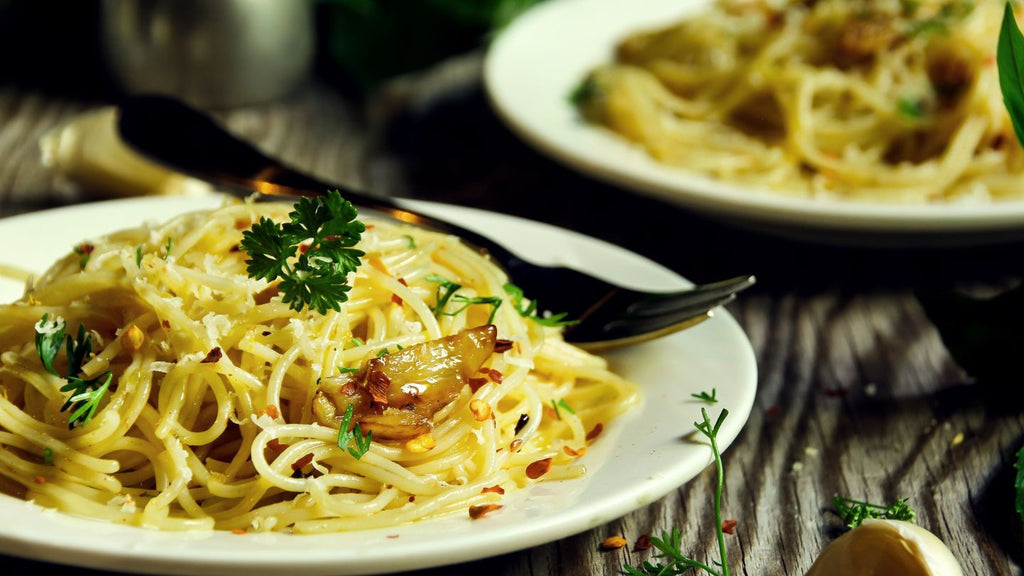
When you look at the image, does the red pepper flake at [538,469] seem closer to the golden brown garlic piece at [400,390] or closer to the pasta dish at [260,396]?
the pasta dish at [260,396]

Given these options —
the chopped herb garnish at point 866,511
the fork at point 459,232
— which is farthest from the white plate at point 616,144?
the chopped herb garnish at point 866,511

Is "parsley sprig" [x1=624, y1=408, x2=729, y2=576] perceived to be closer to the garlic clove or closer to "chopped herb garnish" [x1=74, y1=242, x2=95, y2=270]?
the garlic clove

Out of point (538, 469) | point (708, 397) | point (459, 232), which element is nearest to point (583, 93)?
point (459, 232)

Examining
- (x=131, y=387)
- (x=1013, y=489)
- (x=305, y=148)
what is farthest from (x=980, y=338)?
(x=305, y=148)

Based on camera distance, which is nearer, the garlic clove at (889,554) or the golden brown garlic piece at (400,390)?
the garlic clove at (889,554)

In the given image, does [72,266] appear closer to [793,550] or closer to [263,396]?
[263,396]

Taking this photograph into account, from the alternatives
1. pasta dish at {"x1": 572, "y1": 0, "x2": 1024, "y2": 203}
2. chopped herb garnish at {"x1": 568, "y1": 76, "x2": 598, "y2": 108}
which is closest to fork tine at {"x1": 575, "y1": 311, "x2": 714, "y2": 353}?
pasta dish at {"x1": 572, "y1": 0, "x2": 1024, "y2": 203}

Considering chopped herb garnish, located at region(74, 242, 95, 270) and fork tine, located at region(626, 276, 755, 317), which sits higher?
chopped herb garnish, located at region(74, 242, 95, 270)
